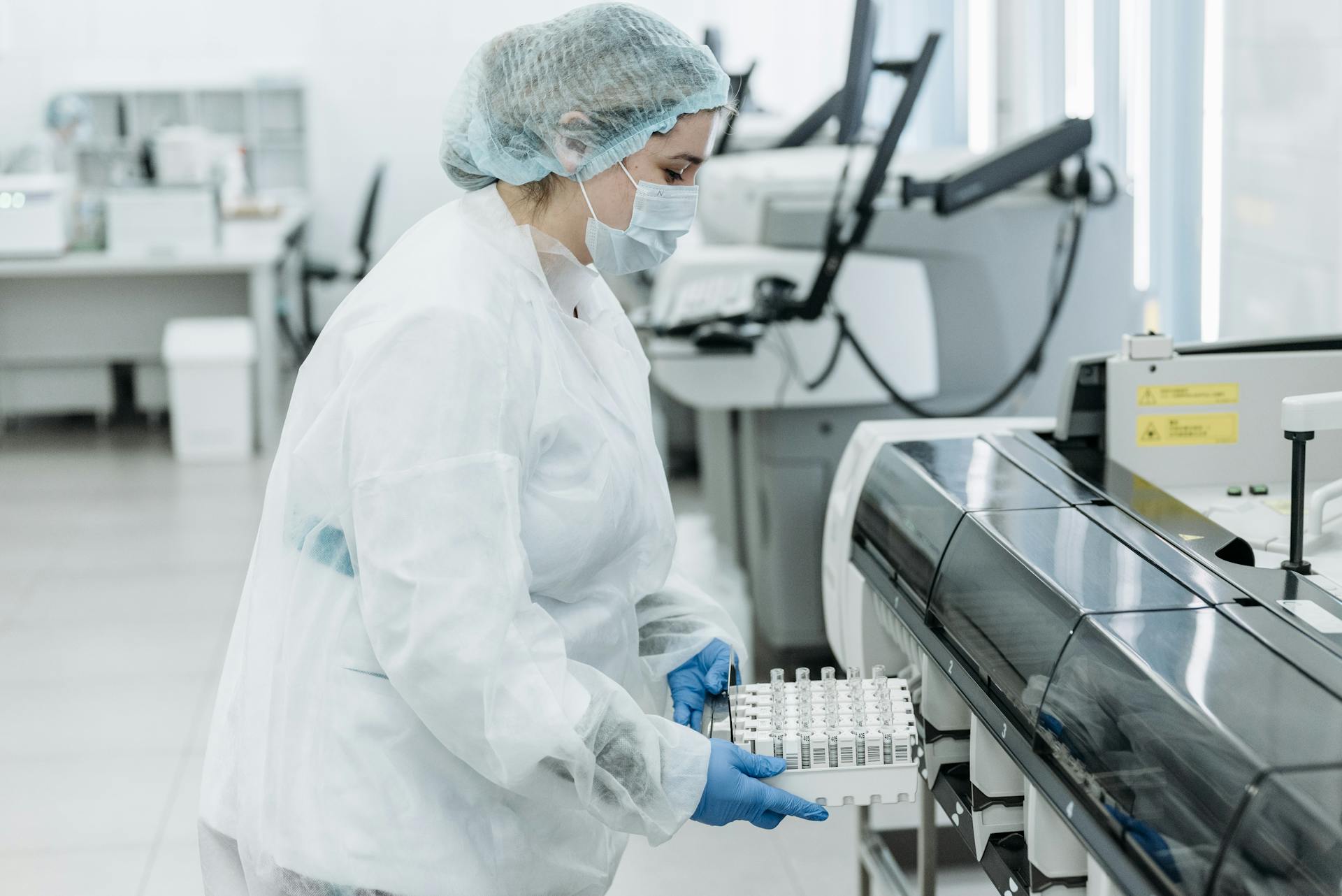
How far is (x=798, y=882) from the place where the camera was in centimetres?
223

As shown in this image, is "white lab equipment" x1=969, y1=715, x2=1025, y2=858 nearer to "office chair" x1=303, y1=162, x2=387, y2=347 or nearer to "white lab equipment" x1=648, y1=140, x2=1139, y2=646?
"white lab equipment" x1=648, y1=140, x2=1139, y2=646

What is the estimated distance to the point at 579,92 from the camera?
111cm

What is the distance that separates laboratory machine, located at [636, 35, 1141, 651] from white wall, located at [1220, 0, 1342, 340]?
0.69ft

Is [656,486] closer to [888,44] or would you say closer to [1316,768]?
[1316,768]

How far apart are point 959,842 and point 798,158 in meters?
1.47

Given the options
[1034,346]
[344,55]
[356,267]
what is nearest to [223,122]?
[344,55]

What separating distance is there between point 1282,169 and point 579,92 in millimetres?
1780

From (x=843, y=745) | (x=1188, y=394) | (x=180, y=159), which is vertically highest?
(x=180, y=159)

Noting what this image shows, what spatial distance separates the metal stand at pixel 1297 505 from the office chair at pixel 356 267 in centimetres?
522

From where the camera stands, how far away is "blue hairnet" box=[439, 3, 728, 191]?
111 centimetres

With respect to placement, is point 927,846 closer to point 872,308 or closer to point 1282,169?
point 872,308

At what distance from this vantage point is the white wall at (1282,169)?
229cm

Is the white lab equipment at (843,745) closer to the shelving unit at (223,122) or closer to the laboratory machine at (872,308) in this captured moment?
the laboratory machine at (872,308)

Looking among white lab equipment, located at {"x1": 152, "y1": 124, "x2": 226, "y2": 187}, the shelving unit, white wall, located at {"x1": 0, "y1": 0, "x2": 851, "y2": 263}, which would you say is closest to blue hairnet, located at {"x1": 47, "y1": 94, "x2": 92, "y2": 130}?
the shelving unit
